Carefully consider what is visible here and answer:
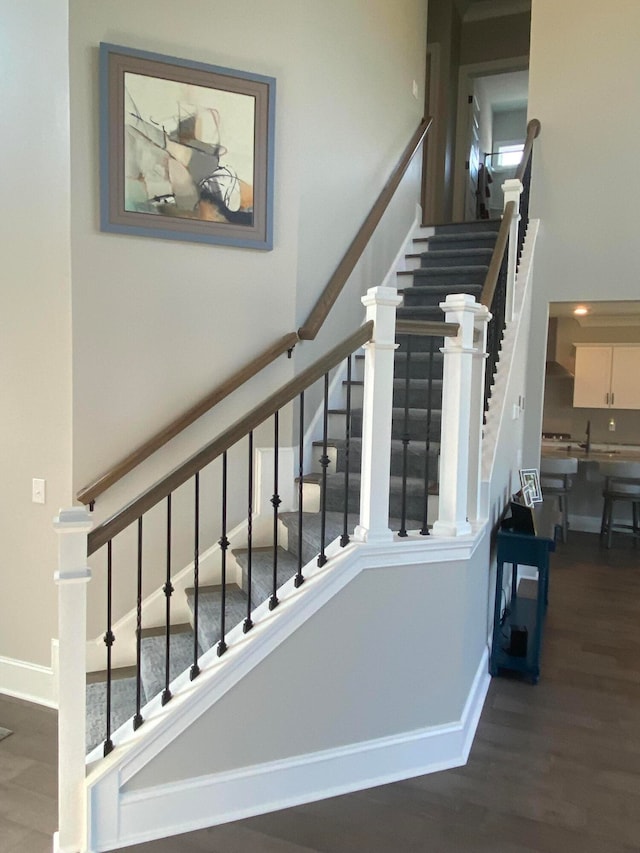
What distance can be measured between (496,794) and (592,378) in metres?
5.49

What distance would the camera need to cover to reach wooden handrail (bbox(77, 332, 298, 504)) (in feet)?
9.46

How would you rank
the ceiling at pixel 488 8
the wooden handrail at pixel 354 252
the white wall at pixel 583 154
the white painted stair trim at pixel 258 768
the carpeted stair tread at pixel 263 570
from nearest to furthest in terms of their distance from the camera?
1. the white painted stair trim at pixel 258 768
2. the carpeted stair tread at pixel 263 570
3. the wooden handrail at pixel 354 252
4. the white wall at pixel 583 154
5. the ceiling at pixel 488 8

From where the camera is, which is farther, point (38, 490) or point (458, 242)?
point (458, 242)

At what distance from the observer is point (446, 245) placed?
16.5 feet

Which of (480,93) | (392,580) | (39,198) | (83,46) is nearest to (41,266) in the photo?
(39,198)

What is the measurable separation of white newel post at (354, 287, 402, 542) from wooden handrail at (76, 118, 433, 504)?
3.44 feet

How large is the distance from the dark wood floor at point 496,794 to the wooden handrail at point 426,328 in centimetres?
176

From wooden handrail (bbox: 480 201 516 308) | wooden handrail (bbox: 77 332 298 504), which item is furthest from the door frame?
wooden handrail (bbox: 77 332 298 504)

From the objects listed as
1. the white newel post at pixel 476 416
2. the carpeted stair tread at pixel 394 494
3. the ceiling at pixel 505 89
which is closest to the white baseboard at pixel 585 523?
the carpeted stair tread at pixel 394 494

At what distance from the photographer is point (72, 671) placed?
1.93m

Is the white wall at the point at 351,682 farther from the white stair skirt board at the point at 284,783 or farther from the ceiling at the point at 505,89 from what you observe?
the ceiling at the point at 505,89

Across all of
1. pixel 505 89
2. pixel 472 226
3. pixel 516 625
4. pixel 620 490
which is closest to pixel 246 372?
pixel 516 625

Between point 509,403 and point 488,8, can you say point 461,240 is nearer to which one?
point 509,403

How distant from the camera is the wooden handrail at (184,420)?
288cm
